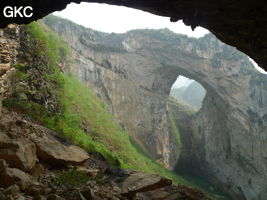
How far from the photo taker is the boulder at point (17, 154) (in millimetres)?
6250

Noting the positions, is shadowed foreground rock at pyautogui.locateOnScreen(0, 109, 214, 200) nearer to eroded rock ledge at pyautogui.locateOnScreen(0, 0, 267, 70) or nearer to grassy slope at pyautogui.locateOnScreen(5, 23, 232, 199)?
grassy slope at pyautogui.locateOnScreen(5, 23, 232, 199)

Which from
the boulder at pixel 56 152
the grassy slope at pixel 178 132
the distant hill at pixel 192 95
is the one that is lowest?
the grassy slope at pixel 178 132

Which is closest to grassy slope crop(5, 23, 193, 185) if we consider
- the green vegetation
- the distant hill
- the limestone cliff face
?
the green vegetation

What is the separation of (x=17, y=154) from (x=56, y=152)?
6.32 feet

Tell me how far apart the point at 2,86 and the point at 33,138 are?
395cm

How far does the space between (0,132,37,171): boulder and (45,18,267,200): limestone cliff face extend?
1091 inches

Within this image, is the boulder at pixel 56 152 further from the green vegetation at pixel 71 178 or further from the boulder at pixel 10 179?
the boulder at pixel 10 179


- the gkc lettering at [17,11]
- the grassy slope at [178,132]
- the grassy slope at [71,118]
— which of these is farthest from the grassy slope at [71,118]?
the grassy slope at [178,132]

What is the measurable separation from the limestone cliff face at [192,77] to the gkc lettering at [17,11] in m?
26.9

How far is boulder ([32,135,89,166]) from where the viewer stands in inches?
306

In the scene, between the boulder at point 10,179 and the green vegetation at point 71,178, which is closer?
the boulder at point 10,179

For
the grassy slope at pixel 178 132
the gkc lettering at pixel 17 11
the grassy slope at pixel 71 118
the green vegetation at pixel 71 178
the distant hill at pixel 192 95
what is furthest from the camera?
the distant hill at pixel 192 95

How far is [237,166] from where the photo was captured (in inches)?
1332

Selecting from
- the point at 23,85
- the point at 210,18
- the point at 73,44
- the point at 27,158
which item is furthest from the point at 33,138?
the point at 73,44
